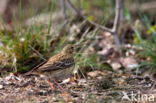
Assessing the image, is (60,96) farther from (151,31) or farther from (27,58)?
(151,31)

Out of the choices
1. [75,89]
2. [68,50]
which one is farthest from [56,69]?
[68,50]

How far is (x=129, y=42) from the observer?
9.41 m

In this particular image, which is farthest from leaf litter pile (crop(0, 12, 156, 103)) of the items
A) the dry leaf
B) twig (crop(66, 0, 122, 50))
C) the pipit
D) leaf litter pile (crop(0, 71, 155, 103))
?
twig (crop(66, 0, 122, 50))

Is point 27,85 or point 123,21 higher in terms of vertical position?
point 123,21

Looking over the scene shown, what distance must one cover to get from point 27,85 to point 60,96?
717 mm

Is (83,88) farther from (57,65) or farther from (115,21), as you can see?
(115,21)

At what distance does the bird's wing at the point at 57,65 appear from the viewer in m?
5.90

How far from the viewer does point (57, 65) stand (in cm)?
606

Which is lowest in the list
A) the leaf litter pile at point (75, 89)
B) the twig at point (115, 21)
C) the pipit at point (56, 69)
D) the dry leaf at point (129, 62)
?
the leaf litter pile at point (75, 89)

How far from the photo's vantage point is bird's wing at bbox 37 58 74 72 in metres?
5.90

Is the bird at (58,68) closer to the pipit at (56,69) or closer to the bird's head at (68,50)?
the pipit at (56,69)

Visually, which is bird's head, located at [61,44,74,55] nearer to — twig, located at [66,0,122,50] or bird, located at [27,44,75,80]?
bird, located at [27,44,75,80]

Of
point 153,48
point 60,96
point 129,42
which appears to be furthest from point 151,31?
point 60,96

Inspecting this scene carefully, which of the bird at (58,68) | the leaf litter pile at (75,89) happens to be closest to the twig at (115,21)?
the leaf litter pile at (75,89)
